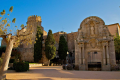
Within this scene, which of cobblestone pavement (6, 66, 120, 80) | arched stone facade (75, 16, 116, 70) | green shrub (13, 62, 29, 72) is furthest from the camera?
arched stone facade (75, 16, 116, 70)

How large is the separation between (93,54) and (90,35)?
579 inches

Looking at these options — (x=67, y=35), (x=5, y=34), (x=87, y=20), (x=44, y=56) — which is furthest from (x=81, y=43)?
(x=67, y=35)

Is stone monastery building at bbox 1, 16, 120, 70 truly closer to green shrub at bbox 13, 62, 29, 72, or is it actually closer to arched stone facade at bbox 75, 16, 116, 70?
arched stone facade at bbox 75, 16, 116, 70

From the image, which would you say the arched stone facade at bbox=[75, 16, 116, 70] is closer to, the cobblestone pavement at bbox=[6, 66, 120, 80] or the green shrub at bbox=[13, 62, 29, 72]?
the cobblestone pavement at bbox=[6, 66, 120, 80]

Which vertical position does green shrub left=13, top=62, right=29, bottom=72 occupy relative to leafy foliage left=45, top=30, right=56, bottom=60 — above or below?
below

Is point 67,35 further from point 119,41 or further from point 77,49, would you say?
point 77,49

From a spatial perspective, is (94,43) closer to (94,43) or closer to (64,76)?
(94,43)

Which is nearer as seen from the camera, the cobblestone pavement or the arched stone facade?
the cobblestone pavement

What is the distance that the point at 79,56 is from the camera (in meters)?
14.7

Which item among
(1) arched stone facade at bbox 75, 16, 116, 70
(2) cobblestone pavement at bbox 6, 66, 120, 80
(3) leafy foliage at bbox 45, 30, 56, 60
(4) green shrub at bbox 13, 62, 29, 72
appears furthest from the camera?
(3) leafy foliage at bbox 45, 30, 56, 60

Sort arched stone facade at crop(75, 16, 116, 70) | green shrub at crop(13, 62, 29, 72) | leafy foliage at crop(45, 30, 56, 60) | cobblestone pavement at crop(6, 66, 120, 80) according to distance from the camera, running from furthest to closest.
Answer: leafy foliage at crop(45, 30, 56, 60) → arched stone facade at crop(75, 16, 116, 70) → green shrub at crop(13, 62, 29, 72) → cobblestone pavement at crop(6, 66, 120, 80)

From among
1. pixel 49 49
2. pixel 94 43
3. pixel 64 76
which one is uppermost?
pixel 94 43

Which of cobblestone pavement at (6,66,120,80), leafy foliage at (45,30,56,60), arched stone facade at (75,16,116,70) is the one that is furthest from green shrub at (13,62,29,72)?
leafy foliage at (45,30,56,60)

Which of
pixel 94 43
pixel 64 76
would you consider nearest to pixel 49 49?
pixel 94 43
